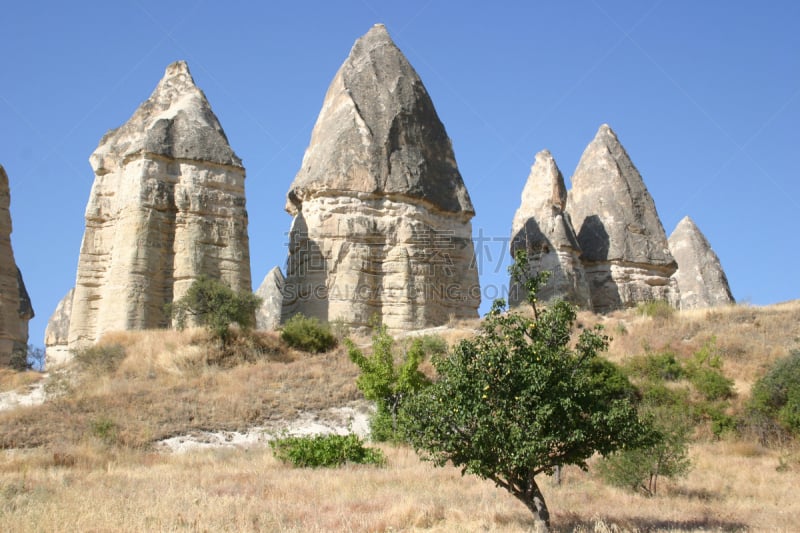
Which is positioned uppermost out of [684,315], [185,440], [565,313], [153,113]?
[153,113]

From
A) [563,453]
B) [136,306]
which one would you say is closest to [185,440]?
[136,306]

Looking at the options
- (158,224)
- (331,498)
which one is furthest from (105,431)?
(158,224)

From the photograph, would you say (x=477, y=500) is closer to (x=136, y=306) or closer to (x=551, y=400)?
(x=551, y=400)

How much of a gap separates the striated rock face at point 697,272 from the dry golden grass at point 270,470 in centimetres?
1105

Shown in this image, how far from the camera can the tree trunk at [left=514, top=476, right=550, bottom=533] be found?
8.26 m

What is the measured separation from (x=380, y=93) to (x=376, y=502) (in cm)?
1640

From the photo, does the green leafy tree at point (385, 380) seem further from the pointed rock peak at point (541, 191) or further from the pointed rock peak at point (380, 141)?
the pointed rock peak at point (541, 191)

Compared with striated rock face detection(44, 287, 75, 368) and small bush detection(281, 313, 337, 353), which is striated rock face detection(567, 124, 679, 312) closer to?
small bush detection(281, 313, 337, 353)

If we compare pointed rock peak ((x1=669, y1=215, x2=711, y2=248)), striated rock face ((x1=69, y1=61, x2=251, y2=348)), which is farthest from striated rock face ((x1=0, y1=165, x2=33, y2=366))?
pointed rock peak ((x1=669, y1=215, x2=711, y2=248))

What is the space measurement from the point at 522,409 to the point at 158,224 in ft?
46.6

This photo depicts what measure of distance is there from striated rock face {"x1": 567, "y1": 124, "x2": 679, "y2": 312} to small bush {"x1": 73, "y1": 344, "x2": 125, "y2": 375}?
625 inches

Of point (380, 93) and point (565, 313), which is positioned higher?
point (380, 93)

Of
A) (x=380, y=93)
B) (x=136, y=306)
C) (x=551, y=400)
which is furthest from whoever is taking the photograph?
(x=380, y=93)

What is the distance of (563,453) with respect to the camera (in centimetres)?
868
